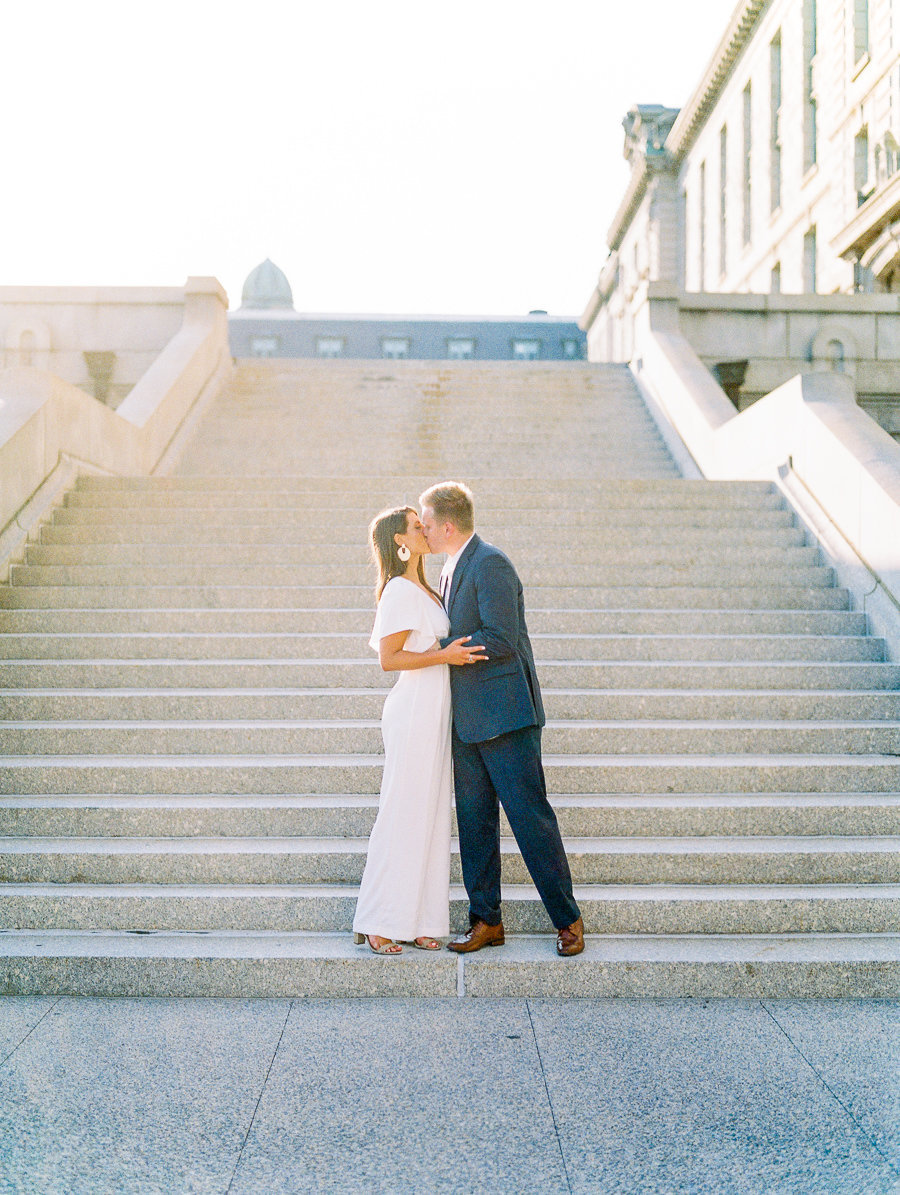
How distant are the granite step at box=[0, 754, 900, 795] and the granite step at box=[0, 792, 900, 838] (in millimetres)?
183

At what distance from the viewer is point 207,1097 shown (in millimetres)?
3328

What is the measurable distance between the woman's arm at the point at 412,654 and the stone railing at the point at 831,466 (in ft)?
11.9

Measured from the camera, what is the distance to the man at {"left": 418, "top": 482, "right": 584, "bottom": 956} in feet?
13.5

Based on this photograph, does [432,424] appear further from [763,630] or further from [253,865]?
[253,865]

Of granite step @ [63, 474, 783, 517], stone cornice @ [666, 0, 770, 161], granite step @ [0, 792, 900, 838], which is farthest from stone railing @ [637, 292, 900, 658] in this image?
stone cornice @ [666, 0, 770, 161]

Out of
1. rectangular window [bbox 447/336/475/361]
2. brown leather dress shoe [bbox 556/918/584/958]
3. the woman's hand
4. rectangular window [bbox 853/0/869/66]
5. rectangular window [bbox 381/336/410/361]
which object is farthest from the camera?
rectangular window [bbox 447/336/475/361]

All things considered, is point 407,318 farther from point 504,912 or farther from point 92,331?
point 504,912

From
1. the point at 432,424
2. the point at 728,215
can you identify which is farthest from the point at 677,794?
the point at 728,215

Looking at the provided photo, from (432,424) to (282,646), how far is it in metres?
7.12

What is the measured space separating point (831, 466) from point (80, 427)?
6.18 m

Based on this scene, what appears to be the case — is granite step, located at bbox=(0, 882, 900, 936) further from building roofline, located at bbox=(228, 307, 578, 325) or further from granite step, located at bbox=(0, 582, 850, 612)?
building roofline, located at bbox=(228, 307, 578, 325)

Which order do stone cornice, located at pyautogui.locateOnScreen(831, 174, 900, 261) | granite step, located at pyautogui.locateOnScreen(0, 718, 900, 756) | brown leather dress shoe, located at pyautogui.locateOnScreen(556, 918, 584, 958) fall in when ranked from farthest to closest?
stone cornice, located at pyautogui.locateOnScreen(831, 174, 900, 261), granite step, located at pyautogui.locateOnScreen(0, 718, 900, 756), brown leather dress shoe, located at pyautogui.locateOnScreen(556, 918, 584, 958)

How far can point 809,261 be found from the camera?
26.8 metres

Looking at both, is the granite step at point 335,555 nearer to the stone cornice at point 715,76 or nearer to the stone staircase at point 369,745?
the stone staircase at point 369,745
